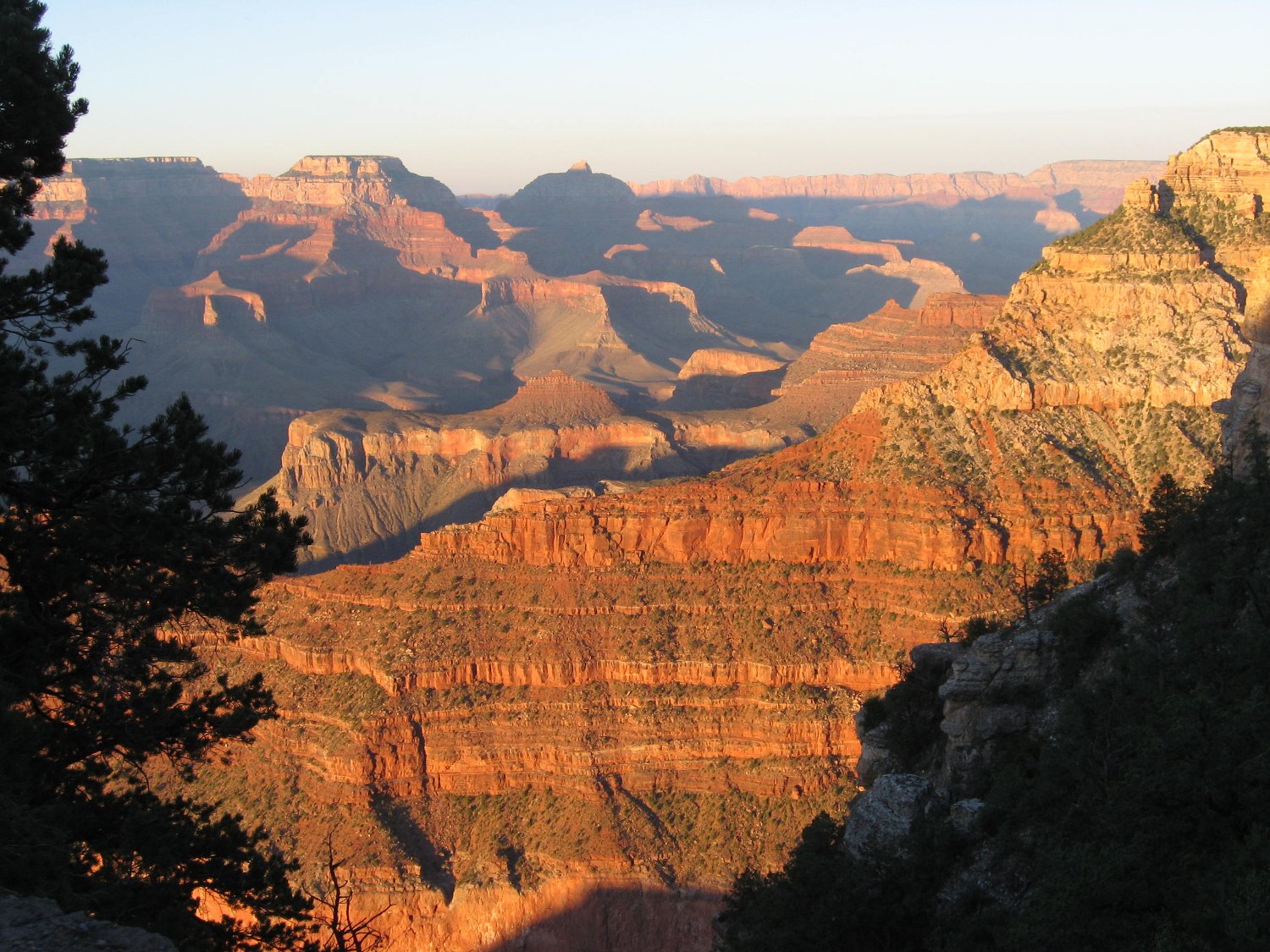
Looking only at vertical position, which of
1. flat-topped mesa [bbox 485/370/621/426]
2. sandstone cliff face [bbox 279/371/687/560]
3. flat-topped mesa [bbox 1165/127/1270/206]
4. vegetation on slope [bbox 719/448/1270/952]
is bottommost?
sandstone cliff face [bbox 279/371/687/560]

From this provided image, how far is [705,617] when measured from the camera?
4769cm

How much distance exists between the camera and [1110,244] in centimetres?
5403

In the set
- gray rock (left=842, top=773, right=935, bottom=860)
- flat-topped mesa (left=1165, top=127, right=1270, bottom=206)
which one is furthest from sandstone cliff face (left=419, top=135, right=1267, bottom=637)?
gray rock (left=842, top=773, right=935, bottom=860)

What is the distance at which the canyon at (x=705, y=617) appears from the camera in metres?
41.1

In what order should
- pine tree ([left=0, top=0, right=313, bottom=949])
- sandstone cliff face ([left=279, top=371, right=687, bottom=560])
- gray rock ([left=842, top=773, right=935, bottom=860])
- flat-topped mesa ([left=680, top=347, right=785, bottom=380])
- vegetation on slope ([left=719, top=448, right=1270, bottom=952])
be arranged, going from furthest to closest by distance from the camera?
flat-topped mesa ([left=680, top=347, right=785, bottom=380]) → sandstone cliff face ([left=279, top=371, right=687, bottom=560]) → gray rock ([left=842, top=773, right=935, bottom=860]) → pine tree ([left=0, top=0, right=313, bottom=949]) → vegetation on slope ([left=719, top=448, right=1270, bottom=952])

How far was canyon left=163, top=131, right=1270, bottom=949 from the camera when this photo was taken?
41.1 m

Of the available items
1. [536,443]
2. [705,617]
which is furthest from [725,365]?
[705,617]

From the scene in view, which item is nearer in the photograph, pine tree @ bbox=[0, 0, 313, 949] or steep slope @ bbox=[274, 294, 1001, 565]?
pine tree @ bbox=[0, 0, 313, 949]

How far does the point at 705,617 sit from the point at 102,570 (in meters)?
29.8

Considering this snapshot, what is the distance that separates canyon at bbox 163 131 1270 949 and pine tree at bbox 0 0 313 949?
20.7 metres

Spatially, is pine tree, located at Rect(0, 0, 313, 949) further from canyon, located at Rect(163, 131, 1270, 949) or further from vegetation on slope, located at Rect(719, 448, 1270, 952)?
canyon, located at Rect(163, 131, 1270, 949)

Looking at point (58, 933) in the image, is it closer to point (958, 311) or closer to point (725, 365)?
point (958, 311)

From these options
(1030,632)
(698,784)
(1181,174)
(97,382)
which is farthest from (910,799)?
(1181,174)

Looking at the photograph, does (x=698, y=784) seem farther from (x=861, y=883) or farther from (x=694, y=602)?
(x=861, y=883)
